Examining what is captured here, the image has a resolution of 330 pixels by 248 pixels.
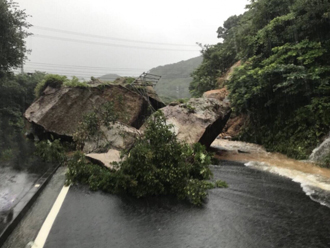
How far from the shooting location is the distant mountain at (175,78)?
10006 cm

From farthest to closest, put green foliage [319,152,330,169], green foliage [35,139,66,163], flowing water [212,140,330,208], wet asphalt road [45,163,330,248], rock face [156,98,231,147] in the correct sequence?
rock face [156,98,231,147] < green foliage [35,139,66,163] < green foliage [319,152,330,169] < flowing water [212,140,330,208] < wet asphalt road [45,163,330,248]

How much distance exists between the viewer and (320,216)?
518 cm

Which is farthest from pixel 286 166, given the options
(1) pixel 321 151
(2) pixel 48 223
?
(2) pixel 48 223

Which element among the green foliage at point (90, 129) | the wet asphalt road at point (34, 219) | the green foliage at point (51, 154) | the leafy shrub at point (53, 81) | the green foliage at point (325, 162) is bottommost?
the green foliage at point (51, 154)

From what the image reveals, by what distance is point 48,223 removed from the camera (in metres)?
4.70

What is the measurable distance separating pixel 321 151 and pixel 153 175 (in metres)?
7.34

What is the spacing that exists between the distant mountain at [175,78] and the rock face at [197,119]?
81.3 metres

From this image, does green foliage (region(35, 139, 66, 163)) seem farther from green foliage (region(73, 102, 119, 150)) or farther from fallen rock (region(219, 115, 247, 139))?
fallen rock (region(219, 115, 247, 139))

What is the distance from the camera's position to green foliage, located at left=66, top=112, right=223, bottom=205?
6.25m

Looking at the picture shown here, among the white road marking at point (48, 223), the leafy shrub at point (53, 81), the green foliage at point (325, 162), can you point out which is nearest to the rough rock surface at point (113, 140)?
the white road marking at point (48, 223)

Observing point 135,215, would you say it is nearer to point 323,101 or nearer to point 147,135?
point 147,135

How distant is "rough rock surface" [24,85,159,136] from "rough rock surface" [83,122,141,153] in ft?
9.17

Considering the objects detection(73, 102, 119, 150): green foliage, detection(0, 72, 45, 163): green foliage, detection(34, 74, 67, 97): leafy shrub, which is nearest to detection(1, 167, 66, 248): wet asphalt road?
detection(73, 102, 119, 150): green foliage

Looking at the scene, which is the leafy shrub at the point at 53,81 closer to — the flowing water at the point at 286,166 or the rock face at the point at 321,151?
the flowing water at the point at 286,166
